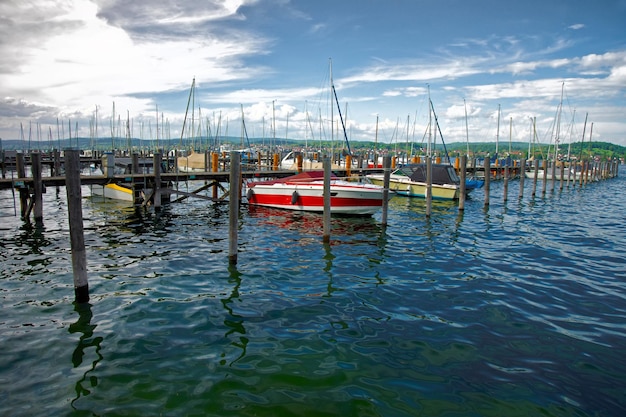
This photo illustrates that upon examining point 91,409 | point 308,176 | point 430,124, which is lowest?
point 91,409

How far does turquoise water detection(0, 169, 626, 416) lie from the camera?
563 cm

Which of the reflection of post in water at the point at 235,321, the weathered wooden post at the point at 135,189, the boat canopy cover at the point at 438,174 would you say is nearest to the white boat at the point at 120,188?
the weathered wooden post at the point at 135,189

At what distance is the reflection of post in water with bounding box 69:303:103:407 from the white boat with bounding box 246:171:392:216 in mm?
12684

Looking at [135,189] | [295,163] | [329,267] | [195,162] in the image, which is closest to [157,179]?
[135,189]

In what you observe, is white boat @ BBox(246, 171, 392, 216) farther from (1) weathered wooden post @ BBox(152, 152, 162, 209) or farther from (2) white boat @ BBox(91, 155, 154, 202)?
(2) white boat @ BBox(91, 155, 154, 202)

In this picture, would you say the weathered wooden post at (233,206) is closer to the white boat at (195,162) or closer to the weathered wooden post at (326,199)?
the weathered wooden post at (326,199)

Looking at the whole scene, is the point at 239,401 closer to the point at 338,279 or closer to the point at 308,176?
the point at 338,279

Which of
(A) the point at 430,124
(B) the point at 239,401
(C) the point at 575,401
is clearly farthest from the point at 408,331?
(A) the point at 430,124

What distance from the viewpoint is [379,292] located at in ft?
31.9

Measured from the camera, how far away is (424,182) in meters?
27.7

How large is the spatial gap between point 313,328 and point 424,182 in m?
21.8

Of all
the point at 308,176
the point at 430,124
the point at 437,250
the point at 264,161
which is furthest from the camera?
the point at 264,161

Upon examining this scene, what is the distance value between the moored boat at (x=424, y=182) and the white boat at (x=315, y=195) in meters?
7.82

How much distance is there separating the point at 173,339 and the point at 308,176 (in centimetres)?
1502
